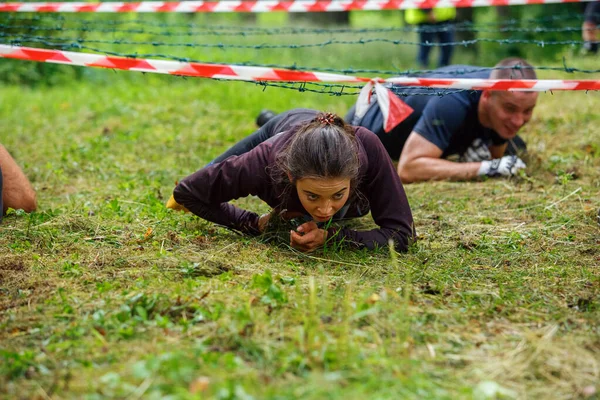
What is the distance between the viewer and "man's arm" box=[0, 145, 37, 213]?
4578mm

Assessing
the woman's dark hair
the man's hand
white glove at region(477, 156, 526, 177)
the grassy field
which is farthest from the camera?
white glove at region(477, 156, 526, 177)

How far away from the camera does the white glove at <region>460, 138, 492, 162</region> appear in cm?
573

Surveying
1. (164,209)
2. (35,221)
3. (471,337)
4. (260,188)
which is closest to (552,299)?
(471,337)

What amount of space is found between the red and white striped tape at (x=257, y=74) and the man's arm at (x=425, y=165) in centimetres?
129

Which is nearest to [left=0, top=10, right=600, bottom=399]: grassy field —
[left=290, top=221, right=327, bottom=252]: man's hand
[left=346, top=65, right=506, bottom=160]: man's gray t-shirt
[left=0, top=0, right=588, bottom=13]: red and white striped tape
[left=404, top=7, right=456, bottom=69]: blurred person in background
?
[left=290, top=221, right=327, bottom=252]: man's hand

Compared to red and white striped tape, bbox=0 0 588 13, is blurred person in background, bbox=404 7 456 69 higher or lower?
lower

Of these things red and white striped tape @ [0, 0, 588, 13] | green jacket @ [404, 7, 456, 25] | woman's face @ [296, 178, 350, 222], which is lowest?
woman's face @ [296, 178, 350, 222]

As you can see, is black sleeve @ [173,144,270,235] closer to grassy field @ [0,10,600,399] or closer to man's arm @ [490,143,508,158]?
grassy field @ [0,10,600,399]

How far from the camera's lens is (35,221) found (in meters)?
4.30

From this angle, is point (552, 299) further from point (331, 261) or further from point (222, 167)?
point (222, 167)

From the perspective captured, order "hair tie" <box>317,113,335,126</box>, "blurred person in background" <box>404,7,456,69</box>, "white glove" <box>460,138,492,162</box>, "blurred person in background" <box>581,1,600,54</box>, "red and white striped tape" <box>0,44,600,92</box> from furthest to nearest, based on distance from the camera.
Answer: "blurred person in background" <box>404,7,456,69</box>, "blurred person in background" <box>581,1,600,54</box>, "white glove" <box>460,138,492,162</box>, "red and white striped tape" <box>0,44,600,92</box>, "hair tie" <box>317,113,335,126</box>

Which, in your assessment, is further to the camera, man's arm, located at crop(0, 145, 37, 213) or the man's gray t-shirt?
the man's gray t-shirt

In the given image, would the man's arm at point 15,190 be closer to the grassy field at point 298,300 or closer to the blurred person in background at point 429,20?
→ the grassy field at point 298,300

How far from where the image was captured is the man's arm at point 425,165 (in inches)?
218
